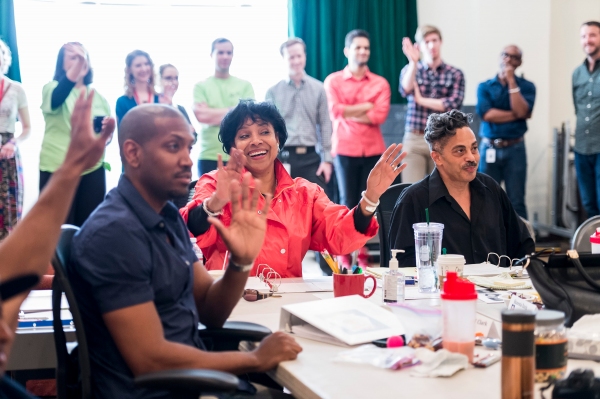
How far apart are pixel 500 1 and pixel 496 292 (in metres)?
5.23

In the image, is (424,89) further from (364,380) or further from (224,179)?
(364,380)

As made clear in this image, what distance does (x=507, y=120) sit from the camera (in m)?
5.98

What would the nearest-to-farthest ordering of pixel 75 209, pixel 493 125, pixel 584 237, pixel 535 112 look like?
pixel 584 237, pixel 75 209, pixel 493 125, pixel 535 112

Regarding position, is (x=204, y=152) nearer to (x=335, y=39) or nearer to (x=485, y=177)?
(x=335, y=39)

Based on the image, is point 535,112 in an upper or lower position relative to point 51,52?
lower

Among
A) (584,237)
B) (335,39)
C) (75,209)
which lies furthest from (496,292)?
(335,39)

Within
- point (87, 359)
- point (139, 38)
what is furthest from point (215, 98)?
point (87, 359)

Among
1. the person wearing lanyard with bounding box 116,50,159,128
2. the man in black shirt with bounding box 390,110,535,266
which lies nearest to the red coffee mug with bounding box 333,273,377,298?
the man in black shirt with bounding box 390,110,535,266

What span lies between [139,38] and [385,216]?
3.97m

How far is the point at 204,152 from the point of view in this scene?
5.38 metres

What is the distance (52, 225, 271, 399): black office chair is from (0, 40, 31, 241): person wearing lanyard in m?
3.19

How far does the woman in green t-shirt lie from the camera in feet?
15.3

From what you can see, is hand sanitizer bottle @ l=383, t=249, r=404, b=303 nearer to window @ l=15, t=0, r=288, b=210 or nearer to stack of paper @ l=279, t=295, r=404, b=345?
stack of paper @ l=279, t=295, r=404, b=345

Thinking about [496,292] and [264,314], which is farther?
[496,292]
